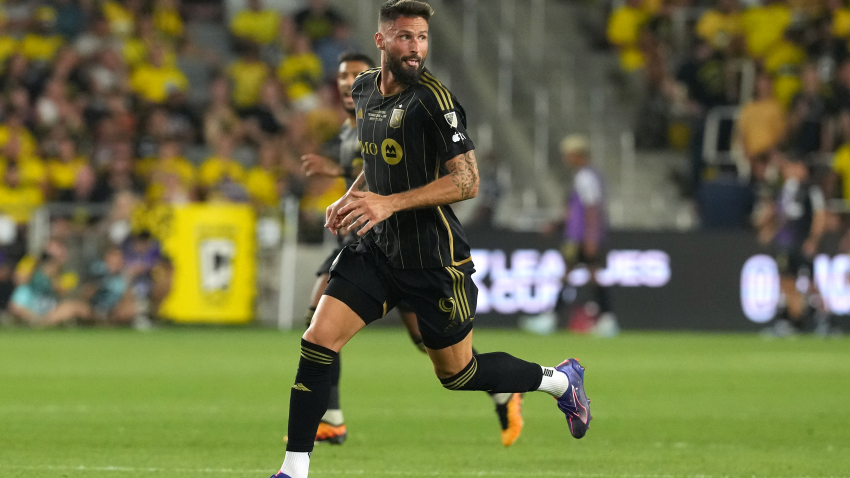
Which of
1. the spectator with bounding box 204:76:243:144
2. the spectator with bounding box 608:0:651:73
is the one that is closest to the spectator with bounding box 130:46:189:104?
the spectator with bounding box 204:76:243:144

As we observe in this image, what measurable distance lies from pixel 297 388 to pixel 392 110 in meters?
1.35

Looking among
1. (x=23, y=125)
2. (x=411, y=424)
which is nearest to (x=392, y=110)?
(x=411, y=424)

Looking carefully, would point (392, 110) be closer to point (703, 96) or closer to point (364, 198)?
point (364, 198)

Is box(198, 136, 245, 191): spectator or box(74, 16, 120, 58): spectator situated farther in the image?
box(74, 16, 120, 58): spectator

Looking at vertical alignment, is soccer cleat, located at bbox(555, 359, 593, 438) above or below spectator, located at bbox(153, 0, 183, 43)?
below

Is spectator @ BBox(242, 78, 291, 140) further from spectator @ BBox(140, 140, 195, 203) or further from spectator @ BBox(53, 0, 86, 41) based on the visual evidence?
spectator @ BBox(53, 0, 86, 41)

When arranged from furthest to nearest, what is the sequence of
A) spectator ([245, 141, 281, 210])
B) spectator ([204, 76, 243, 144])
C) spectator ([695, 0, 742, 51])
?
spectator ([695, 0, 742, 51])
spectator ([204, 76, 243, 144])
spectator ([245, 141, 281, 210])

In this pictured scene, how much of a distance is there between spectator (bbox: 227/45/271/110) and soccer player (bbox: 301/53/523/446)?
13514 millimetres

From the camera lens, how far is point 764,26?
23266mm

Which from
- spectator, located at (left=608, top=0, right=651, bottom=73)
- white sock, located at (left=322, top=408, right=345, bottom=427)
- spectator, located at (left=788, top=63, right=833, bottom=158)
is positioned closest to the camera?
white sock, located at (left=322, top=408, right=345, bottom=427)

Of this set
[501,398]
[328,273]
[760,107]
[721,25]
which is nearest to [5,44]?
[721,25]

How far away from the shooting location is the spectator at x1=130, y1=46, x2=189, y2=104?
21.7 metres

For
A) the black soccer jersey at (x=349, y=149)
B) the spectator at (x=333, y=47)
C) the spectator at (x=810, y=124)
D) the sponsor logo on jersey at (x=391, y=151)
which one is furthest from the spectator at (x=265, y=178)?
the sponsor logo on jersey at (x=391, y=151)

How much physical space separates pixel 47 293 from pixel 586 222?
751 centimetres
